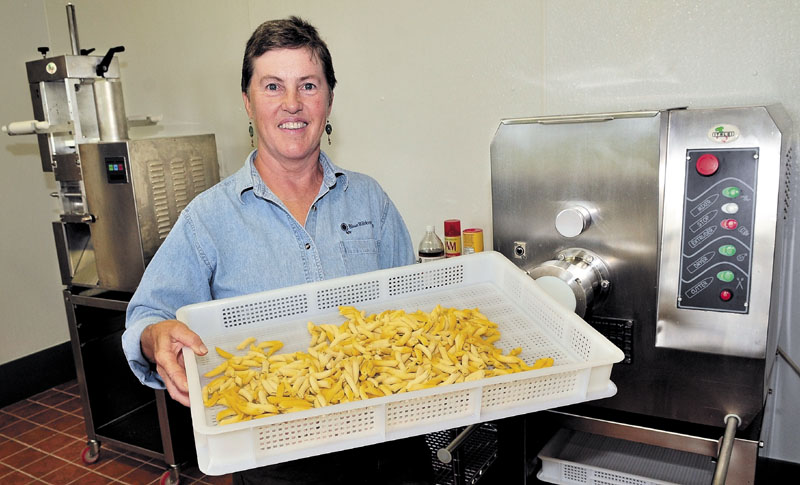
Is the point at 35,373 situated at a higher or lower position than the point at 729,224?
lower

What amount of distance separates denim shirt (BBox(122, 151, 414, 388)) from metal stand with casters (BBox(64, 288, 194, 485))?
1277 mm

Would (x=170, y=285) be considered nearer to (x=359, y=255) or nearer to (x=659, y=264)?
(x=359, y=255)

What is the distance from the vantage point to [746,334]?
1.32 metres

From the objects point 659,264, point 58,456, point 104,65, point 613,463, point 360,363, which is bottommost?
point 58,456

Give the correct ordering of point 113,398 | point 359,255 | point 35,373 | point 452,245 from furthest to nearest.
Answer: point 35,373
point 113,398
point 452,245
point 359,255

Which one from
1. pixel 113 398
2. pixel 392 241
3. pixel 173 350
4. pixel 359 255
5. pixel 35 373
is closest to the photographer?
pixel 173 350

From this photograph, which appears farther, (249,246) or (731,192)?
(249,246)

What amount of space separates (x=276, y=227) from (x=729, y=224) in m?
1.04

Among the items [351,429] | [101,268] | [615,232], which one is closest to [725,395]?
[615,232]

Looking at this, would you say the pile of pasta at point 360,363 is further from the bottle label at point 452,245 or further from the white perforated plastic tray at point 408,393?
the bottle label at point 452,245

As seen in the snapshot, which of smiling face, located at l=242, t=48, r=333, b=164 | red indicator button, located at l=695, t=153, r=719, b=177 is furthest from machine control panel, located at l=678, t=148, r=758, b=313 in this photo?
smiling face, located at l=242, t=48, r=333, b=164

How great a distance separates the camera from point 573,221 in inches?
57.0

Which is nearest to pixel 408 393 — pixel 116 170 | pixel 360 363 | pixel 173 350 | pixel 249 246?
pixel 360 363

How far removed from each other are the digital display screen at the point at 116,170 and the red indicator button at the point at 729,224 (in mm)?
2089
